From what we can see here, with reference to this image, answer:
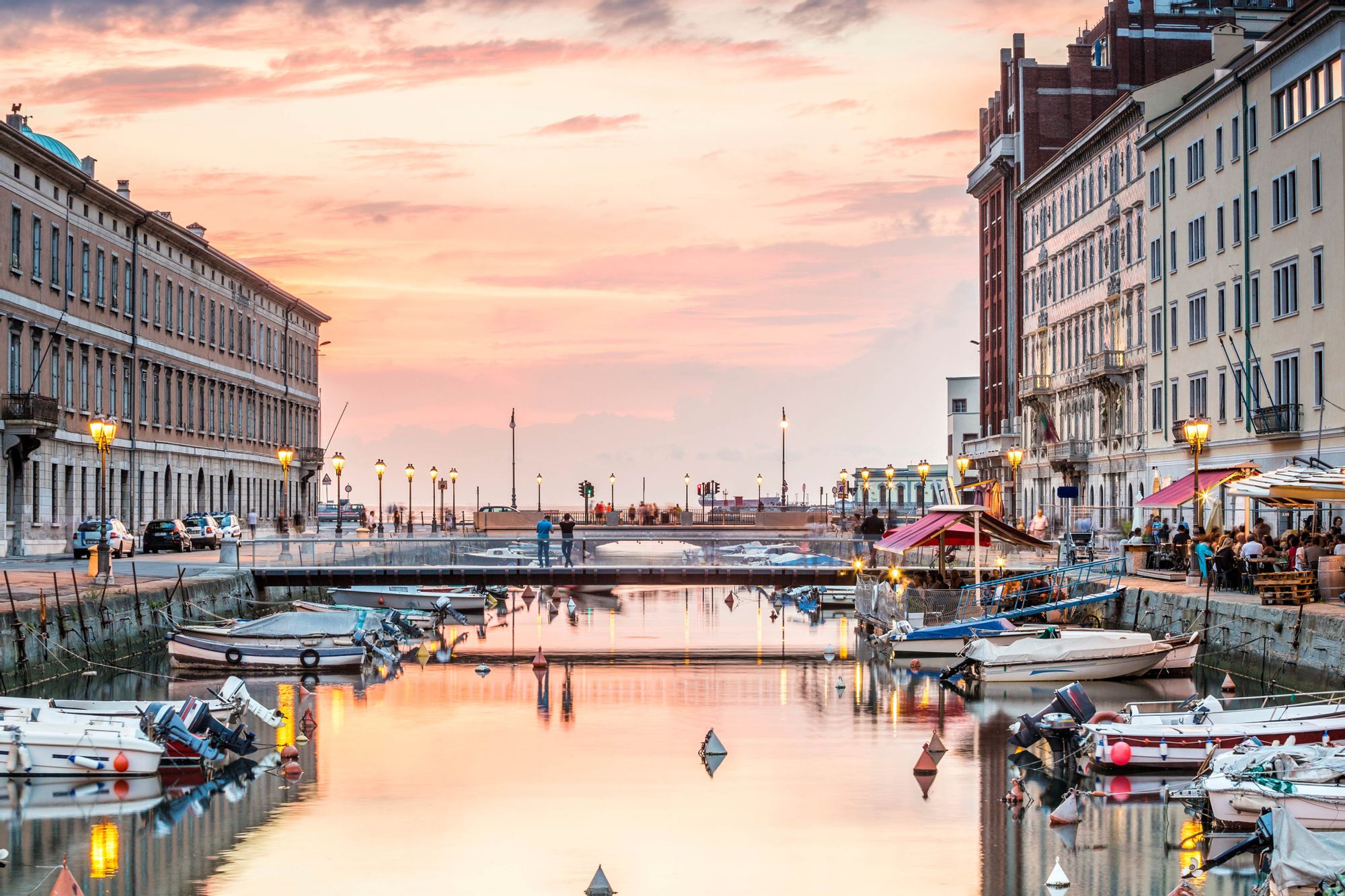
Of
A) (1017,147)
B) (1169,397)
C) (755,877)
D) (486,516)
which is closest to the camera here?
(755,877)

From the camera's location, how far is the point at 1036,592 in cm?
4997

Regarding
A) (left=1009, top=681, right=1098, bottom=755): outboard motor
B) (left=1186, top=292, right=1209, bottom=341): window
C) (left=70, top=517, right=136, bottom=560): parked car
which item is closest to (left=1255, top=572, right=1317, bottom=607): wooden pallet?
(left=1009, top=681, right=1098, bottom=755): outboard motor

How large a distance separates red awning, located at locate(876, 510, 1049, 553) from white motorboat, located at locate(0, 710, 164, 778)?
2858 centimetres

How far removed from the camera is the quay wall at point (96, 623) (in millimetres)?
39844

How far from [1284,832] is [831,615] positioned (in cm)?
5608

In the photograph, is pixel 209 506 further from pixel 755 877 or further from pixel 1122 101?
pixel 755 877

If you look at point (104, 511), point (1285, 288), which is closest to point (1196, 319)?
point (1285, 288)

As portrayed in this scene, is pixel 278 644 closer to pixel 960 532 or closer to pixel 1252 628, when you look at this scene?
pixel 960 532

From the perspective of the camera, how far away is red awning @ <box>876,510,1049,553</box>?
52188 millimetres

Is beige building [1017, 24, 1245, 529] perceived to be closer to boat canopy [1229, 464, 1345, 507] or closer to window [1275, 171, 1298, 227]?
window [1275, 171, 1298, 227]

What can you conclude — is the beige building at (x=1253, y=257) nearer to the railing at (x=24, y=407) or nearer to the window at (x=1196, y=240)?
the window at (x=1196, y=240)

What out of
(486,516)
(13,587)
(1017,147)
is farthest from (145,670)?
(486,516)

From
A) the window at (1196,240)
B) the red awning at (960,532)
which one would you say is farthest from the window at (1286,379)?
the red awning at (960,532)

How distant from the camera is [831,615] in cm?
7544
